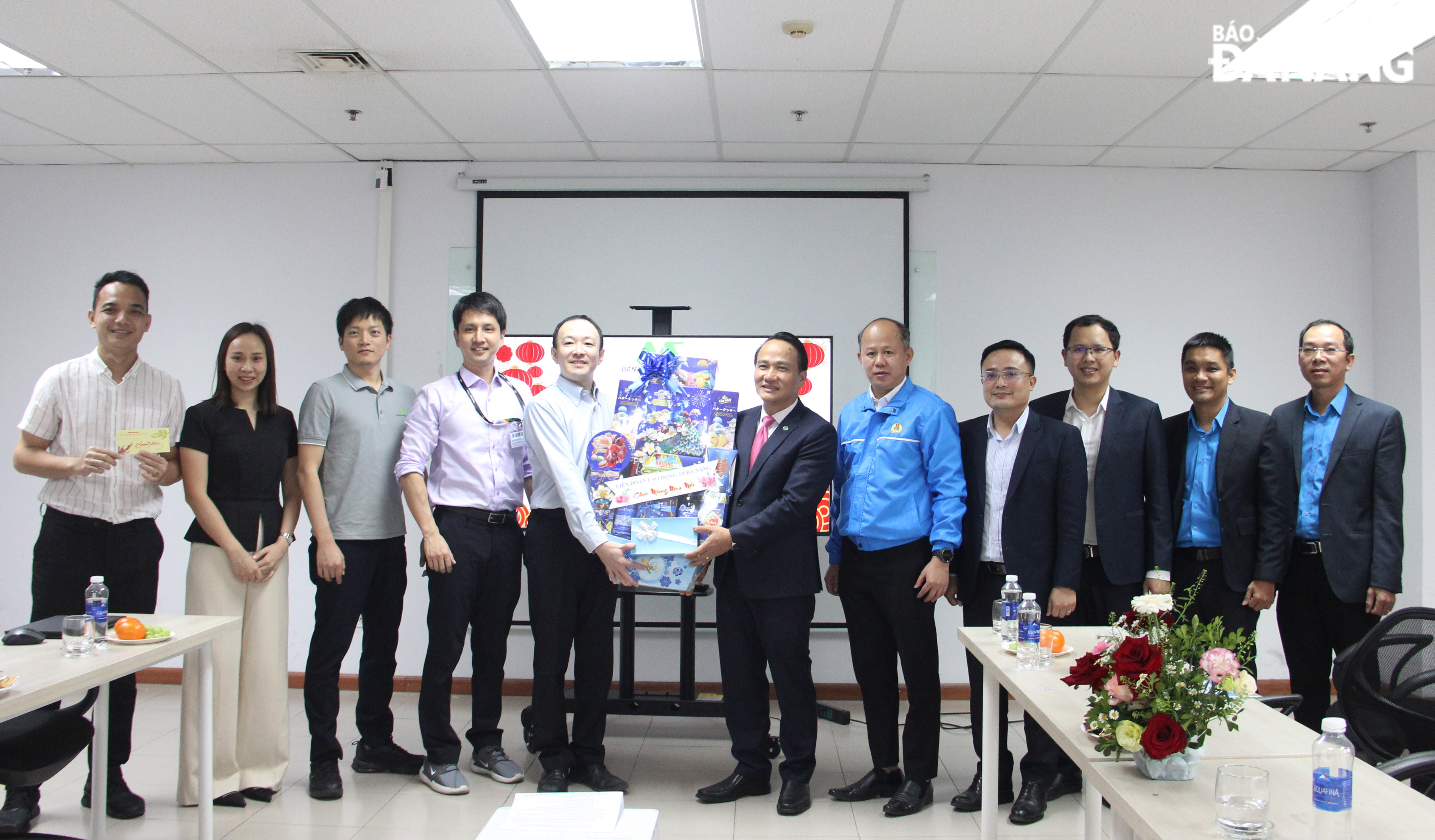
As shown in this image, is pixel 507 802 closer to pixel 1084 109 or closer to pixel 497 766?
pixel 497 766

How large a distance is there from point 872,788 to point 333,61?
11.6ft

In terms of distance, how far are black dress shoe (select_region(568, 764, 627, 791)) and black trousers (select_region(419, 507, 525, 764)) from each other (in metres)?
0.38

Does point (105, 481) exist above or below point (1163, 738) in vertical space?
above

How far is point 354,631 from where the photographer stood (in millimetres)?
3152

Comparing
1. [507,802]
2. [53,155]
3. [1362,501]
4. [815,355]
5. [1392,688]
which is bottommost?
[507,802]

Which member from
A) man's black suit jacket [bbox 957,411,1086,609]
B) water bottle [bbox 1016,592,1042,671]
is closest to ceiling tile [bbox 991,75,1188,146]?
man's black suit jacket [bbox 957,411,1086,609]

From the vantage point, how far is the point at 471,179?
15.1 ft

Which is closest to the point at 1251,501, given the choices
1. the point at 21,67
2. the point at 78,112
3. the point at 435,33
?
the point at 435,33

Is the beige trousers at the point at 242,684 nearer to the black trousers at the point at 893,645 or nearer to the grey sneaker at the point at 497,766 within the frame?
the grey sneaker at the point at 497,766

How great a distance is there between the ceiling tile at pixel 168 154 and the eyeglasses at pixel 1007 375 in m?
4.12

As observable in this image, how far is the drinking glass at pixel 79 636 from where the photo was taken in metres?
2.09

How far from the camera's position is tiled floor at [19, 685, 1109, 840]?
2826 millimetres

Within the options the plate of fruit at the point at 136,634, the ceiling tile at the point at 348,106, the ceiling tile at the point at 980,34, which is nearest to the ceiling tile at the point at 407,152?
the ceiling tile at the point at 348,106

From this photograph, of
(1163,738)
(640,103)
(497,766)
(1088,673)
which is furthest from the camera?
(640,103)
